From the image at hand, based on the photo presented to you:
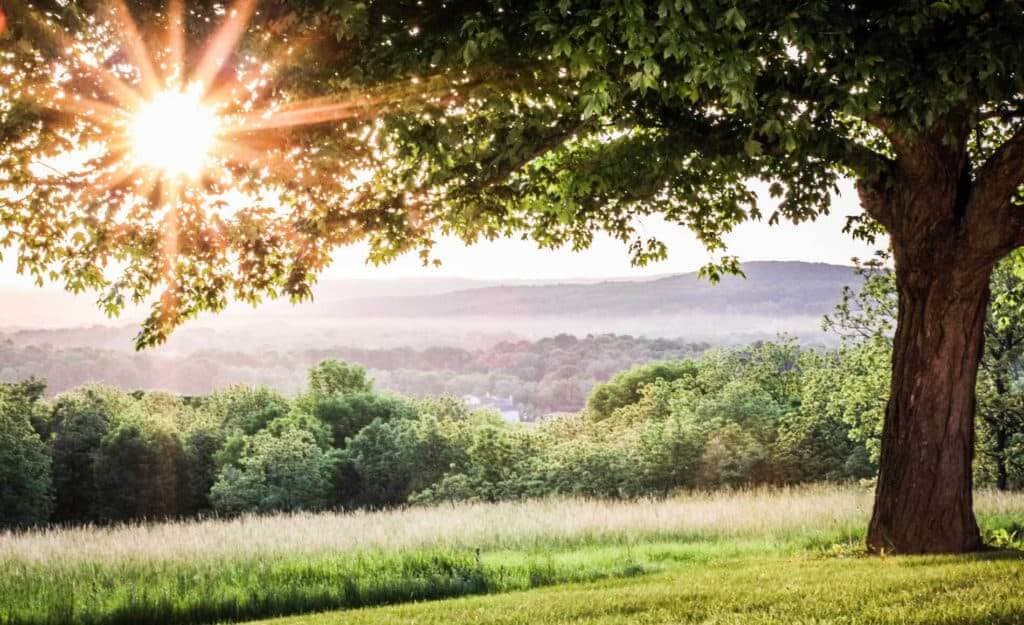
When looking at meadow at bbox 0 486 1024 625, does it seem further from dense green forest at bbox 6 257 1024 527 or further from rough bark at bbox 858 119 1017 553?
dense green forest at bbox 6 257 1024 527

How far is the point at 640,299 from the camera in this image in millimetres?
137375

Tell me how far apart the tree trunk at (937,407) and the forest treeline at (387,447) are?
14.1 metres

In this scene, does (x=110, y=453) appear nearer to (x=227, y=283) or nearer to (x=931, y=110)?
(x=227, y=283)

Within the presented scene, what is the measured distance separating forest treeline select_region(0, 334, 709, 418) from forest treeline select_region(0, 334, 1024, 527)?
2457cm

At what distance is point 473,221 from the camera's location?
44.6ft

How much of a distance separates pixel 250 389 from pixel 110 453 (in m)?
10.9

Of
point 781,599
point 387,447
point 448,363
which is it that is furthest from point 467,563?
point 448,363

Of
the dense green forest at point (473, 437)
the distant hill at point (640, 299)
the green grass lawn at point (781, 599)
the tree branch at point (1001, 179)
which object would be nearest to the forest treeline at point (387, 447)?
the dense green forest at point (473, 437)

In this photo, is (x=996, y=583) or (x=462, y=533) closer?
(x=996, y=583)

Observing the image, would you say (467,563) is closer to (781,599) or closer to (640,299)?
(781,599)

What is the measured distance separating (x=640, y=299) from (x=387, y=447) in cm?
9717

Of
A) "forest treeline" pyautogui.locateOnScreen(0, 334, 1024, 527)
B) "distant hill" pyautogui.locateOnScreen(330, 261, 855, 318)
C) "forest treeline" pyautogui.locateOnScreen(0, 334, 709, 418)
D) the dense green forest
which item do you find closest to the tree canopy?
the dense green forest

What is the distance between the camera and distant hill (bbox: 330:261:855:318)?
→ 122 meters

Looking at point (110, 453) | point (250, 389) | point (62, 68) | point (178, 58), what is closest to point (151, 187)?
point (62, 68)
